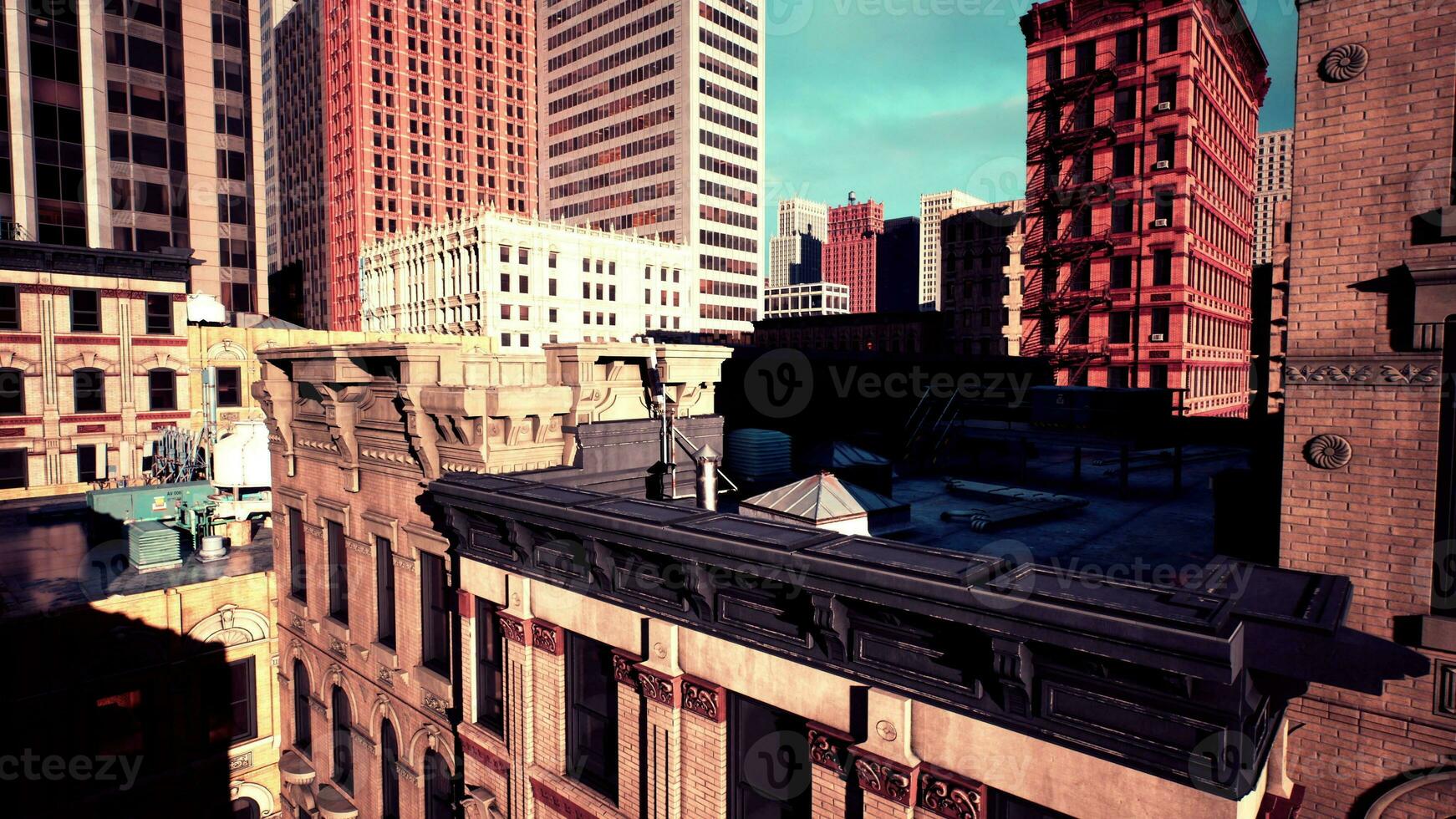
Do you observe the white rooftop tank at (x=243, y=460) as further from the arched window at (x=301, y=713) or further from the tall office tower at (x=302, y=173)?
the tall office tower at (x=302, y=173)

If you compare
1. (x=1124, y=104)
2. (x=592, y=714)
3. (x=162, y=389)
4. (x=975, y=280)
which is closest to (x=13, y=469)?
(x=162, y=389)

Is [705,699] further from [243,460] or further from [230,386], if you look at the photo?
[230,386]

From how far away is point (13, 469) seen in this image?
126 feet

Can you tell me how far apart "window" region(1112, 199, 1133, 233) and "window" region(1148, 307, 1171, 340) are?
4851mm

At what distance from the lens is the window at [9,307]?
36844 mm

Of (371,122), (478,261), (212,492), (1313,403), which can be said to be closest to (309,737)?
(212,492)

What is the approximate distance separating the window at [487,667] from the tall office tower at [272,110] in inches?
5891

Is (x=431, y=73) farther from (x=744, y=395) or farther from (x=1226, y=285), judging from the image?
(x=1226, y=285)

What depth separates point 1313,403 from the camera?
8.18 m

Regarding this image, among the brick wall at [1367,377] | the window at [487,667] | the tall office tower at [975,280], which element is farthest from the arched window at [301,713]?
the tall office tower at [975,280]

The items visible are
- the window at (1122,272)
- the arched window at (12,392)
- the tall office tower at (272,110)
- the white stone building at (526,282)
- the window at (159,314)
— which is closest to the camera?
the arched window at (12,392)

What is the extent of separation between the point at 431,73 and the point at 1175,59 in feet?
347

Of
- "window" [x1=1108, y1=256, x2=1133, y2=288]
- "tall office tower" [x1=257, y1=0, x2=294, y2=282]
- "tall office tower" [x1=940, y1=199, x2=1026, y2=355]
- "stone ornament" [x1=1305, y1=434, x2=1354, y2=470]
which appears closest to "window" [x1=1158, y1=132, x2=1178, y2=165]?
"window" [x1=1108, y1=256, x2=1133, y2=288]
